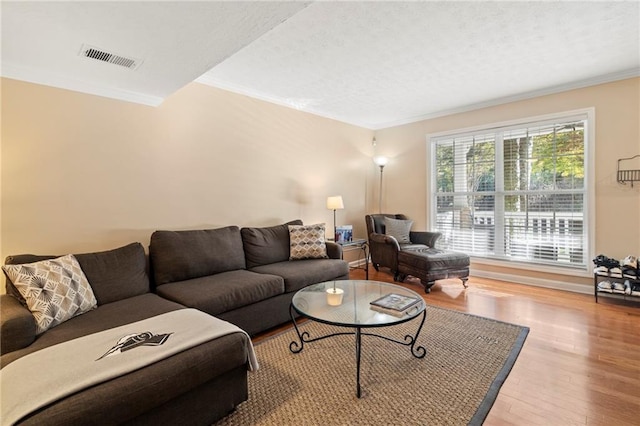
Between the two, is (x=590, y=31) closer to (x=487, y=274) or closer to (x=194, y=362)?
(x=487, y=274)

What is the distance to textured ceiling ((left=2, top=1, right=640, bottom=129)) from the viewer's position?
5.70 ft

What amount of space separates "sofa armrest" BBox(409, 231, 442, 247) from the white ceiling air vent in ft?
13.6

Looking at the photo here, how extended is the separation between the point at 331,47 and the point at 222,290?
2.36 metres

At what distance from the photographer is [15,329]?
1.57 m

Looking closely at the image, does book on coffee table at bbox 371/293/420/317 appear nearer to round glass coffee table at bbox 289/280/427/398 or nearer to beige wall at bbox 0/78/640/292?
round glass coffee table at bbox 289/280/427/398

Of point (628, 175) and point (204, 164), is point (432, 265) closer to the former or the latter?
point (628, 175)

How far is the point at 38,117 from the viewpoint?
241 cm

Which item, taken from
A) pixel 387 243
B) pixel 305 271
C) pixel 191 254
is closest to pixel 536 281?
pixel 387 243

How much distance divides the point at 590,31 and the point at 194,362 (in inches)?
153

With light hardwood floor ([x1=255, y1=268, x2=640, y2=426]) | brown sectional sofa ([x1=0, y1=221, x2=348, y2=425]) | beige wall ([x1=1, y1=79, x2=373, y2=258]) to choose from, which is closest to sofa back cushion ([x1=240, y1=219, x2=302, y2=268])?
brown sectional sofa ([x1=0, y1=221, x2=348, y2=425])

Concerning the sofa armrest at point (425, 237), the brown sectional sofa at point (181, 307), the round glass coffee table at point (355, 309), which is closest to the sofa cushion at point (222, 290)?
the brown sectional sofa at point (181, 307)

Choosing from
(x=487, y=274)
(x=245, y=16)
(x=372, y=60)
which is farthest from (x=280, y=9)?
(x=487, y=274)

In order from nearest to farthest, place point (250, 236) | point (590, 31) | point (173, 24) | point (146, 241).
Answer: point (173, 24) < point (590, 31) < point (146, 241) < point (250, 236)

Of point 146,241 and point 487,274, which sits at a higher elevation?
point 146,241
